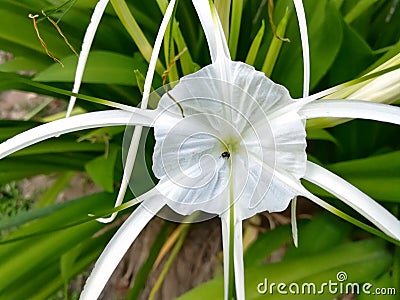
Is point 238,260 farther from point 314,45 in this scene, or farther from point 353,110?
point 314,45

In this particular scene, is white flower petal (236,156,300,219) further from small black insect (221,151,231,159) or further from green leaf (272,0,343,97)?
green leaf (272,0,343,97)

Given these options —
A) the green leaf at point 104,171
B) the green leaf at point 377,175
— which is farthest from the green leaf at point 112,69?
the green leaf at point 377,175

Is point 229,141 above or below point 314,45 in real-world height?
below

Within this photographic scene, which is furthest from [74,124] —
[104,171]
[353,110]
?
[104,171]

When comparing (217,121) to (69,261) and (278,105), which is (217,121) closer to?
(278,105)

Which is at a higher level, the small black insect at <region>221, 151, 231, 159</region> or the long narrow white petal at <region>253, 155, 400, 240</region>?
the small black insect at <region>221, 151, 231, 159</region>

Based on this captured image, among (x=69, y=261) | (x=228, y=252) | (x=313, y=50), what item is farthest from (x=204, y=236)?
(x=228, y=252)

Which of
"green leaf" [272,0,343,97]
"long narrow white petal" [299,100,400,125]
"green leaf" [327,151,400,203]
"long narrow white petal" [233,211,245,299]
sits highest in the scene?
"green leaf" [272,0,343,97]

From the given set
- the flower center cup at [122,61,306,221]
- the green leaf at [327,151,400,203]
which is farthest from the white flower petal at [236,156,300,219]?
the green leaf at [327,151,400,203]
